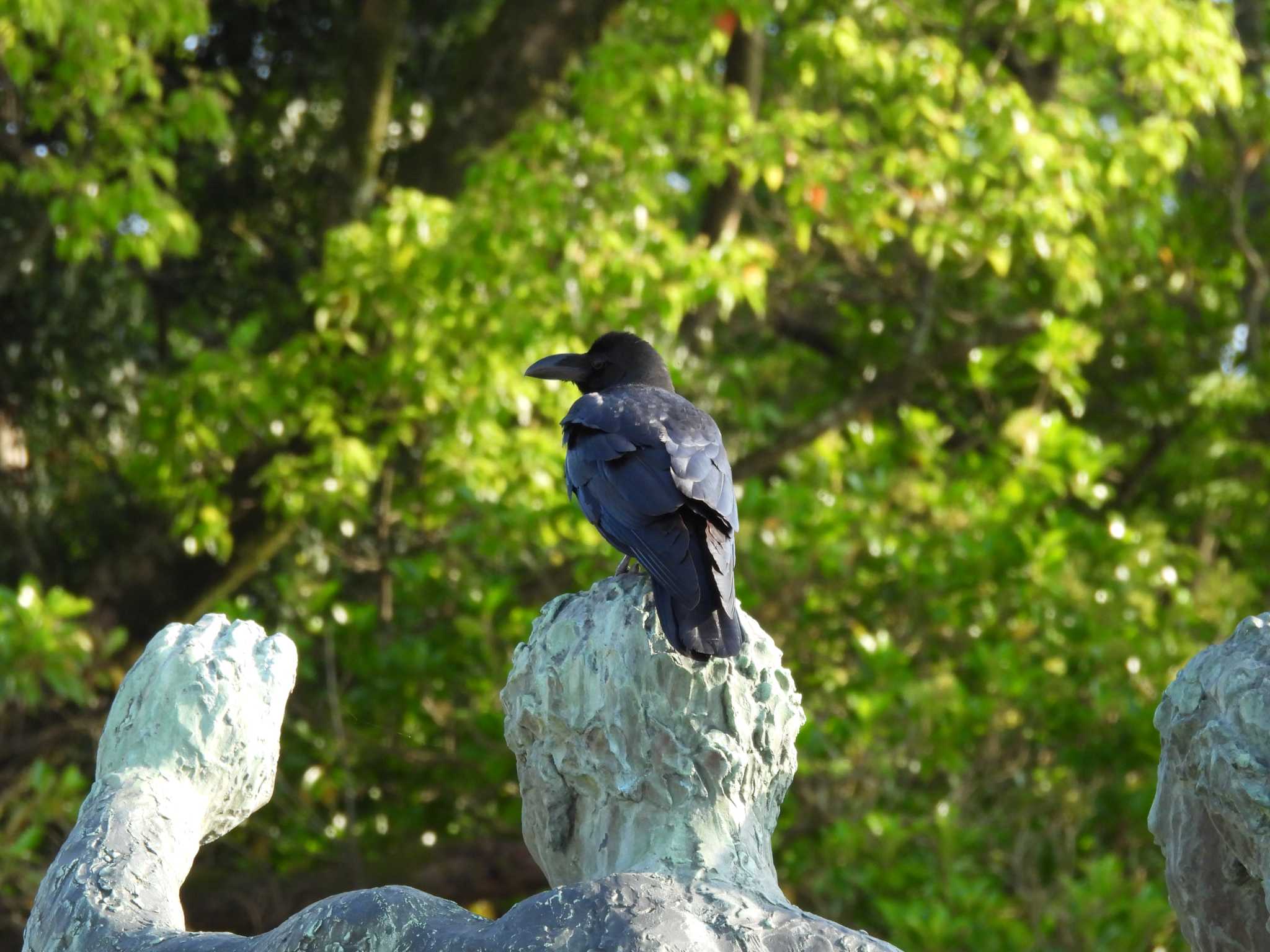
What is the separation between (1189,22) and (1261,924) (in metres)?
6.56

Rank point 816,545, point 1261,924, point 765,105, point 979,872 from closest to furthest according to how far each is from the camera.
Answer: point 1261,924, point 979,872, point 816,545, point 765,105

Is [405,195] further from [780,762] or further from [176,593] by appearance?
[780,762]

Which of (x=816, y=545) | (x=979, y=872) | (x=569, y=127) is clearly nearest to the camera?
(x=979, y=872)

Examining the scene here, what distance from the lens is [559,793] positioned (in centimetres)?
205

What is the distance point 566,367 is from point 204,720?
171cm

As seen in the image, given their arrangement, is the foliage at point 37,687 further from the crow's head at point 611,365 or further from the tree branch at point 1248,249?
the tree branch at point 1248,249

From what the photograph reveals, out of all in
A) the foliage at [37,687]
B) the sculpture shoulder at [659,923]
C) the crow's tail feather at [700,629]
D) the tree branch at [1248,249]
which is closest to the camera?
the sculpture shoulder at [659,923]

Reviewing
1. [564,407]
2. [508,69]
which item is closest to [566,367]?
[564,407]

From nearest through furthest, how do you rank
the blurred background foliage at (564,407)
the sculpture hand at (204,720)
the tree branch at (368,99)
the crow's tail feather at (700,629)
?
the crow's tail feather at (700,629) → the sculpture hand at (204,720) → the blurred background foliage at (564,407) → the tree branch at (368,99)

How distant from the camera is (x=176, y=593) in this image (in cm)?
790

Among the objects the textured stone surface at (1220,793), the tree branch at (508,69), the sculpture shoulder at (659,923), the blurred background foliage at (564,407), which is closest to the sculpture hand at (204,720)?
the sculpture shoulder at (659,923)

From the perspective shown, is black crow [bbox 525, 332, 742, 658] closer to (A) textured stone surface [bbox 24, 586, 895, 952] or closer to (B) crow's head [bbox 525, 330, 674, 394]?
(A) textured stone surface [bbox 24, 586, 895, 952]

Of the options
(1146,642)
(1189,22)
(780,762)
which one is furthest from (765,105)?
(780,762)

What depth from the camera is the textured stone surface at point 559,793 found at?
70.3 inches
